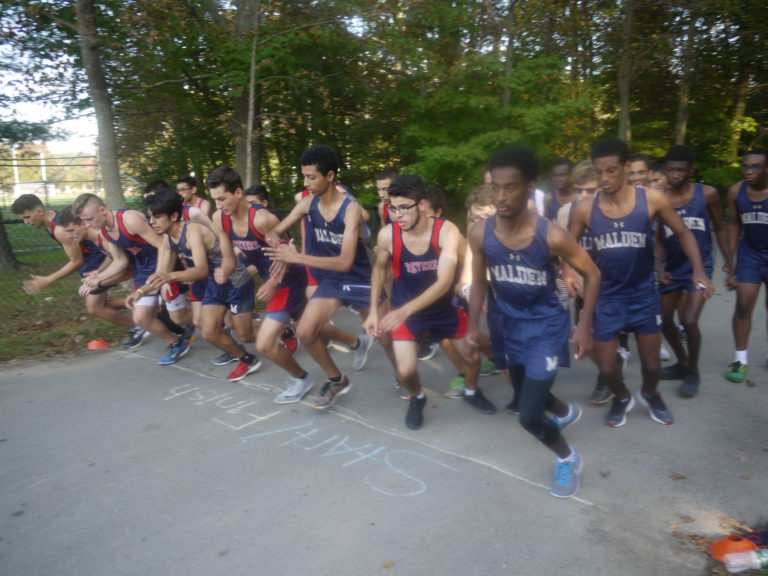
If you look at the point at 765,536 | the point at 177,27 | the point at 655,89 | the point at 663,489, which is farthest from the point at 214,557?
the point at 655,89

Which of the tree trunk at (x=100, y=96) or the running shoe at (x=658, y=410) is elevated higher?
the tree trunk at (x=100, y=96)

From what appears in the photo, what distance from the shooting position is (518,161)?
303cm

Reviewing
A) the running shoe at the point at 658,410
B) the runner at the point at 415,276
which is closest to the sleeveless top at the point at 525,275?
the runner at the point at 415,276

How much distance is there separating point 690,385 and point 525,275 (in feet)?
7.53

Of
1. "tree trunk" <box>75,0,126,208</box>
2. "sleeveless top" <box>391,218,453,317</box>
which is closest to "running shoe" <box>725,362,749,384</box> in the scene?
"sleeveless top" <box>391,218,453,317</box>

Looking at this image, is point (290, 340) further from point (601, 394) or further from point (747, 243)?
point (747, 243)

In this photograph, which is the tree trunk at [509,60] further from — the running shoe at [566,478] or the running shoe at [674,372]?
the running shoe at [566,478]

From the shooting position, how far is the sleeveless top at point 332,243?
4.70 meters

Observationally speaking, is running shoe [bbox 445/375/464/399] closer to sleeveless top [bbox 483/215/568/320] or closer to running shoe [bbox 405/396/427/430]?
running shoe [bbox 405/396/427/430]

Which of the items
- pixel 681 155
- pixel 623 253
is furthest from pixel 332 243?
pixel 681 155

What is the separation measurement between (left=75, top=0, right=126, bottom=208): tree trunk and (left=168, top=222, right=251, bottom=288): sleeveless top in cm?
395

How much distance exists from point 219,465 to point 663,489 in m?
2.79

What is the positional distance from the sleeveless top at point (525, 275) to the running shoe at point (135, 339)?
16.0ft

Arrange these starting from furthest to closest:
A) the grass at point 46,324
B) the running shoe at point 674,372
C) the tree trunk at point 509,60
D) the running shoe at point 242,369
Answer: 1. the tree trunk at point 509,60
2. the grass at point 46,324
3. the running shoe at point 242,369
4. the running shoe at point 674,372
